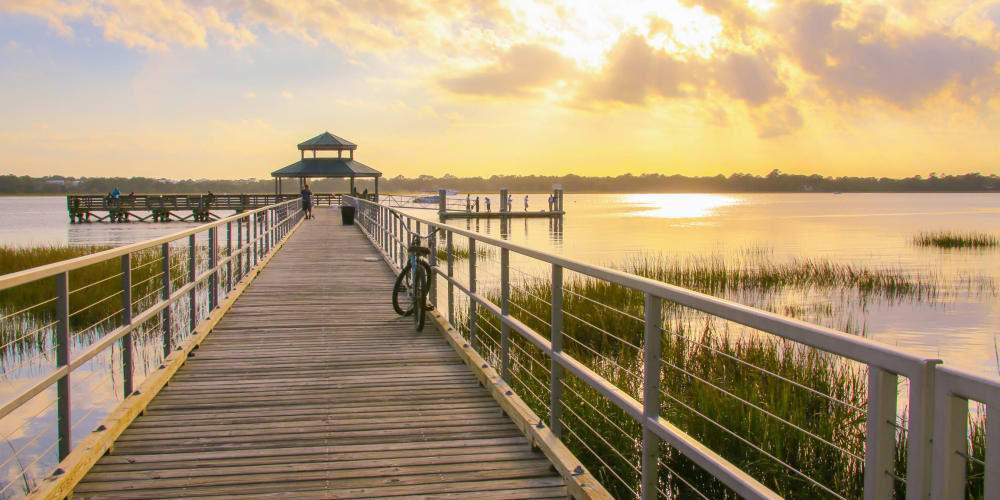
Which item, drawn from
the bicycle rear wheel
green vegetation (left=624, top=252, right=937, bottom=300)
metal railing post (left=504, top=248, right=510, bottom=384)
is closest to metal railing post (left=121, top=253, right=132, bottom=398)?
metal railing post (left=504, top=248, right=510, bottom=384)

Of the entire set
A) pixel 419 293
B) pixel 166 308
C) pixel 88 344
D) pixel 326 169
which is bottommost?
pixel 88 344

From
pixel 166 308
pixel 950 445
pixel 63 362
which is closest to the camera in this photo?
pixel 950 445

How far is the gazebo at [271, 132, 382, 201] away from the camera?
51.6 meters

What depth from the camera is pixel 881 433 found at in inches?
70.0

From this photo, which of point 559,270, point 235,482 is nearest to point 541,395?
point 559,270

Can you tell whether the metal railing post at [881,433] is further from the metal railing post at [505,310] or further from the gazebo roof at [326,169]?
the gazebo roof at [326,169]

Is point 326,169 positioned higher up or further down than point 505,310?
higher up

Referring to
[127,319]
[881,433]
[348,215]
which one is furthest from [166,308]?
[348,215]

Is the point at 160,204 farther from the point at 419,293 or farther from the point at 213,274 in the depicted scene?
the point at 419,293

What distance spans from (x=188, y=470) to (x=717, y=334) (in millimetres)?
8037

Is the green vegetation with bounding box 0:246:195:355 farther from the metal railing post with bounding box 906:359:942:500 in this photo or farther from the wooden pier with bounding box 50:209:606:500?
the metal railing post with bounding box 906:359:942:500

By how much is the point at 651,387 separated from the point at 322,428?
248 centimetres

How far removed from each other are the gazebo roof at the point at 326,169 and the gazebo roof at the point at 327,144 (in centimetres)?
64

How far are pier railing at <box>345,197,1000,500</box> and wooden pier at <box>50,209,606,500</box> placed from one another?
1.27 ft
